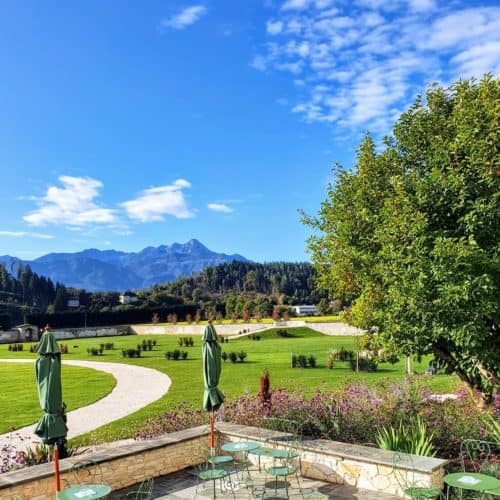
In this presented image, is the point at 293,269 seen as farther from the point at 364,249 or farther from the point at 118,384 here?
the point at 364,249

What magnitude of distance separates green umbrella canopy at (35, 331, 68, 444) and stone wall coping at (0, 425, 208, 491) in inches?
27.5

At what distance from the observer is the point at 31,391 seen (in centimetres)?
2089

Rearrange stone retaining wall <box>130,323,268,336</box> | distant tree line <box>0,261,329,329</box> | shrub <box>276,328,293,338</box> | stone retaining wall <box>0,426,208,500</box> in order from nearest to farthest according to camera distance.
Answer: stone retaining wall <box>0,426,208,500</box>, shrub <box>276,328,293,338</box>, stone retaining wall <box>130,323,268,336</box>, distant tree line <box>0,261,329,329</box>

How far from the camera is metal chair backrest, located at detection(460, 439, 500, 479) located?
670cm

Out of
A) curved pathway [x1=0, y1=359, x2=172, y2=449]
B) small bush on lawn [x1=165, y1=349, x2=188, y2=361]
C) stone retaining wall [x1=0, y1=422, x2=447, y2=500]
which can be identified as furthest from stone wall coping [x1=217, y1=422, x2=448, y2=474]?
small bush on lawn [x1=165, y1=349, x2=188, y2=361]

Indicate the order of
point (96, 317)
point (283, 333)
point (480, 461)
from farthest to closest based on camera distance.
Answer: point (96, 317) < point (283, 333) < point (480, 461)

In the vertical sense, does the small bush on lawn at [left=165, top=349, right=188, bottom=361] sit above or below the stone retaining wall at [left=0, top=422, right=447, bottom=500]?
below

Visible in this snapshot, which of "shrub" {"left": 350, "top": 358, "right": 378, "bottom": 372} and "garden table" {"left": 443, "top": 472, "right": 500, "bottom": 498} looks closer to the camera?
"garden table" {"left": 443, "top": 472, "right": 500, "bottom": 498}

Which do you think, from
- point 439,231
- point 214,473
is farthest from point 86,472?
point 439,231

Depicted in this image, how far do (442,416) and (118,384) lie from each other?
16432 millimetres

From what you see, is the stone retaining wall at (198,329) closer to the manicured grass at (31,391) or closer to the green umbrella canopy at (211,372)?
the manicured grass at (31,391)

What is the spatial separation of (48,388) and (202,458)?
3.56m

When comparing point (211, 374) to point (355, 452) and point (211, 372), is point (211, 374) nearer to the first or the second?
point (211, 372)

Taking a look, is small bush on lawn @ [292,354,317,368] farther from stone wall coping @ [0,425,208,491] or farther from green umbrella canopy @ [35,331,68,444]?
green umbrella canopy @ [35,331,68,444]
